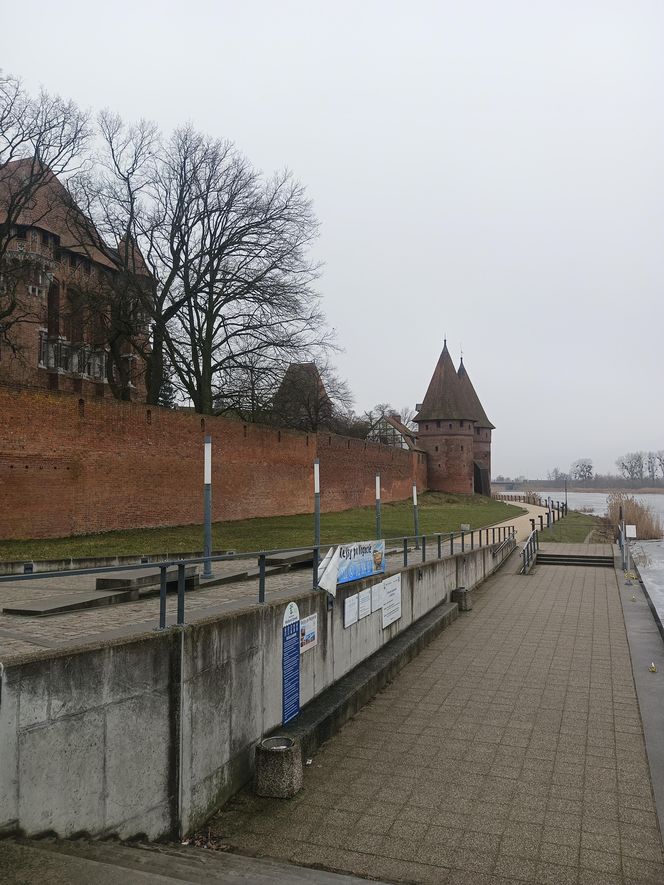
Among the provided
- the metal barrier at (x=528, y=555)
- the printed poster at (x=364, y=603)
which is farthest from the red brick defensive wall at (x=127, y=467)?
the printed poster at (x=364, y=603)

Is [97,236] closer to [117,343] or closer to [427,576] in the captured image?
[117,343]

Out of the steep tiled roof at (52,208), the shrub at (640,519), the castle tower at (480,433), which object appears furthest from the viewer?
the castle tower at (480,433)

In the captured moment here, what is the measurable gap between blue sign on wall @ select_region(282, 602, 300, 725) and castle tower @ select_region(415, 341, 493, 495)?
173 feet

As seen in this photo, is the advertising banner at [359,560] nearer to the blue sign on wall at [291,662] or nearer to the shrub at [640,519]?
the blue sign on wall at [291,662]

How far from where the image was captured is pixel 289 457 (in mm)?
29750

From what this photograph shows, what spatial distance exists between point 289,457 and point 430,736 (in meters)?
23.0

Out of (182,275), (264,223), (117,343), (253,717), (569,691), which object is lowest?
(569,691)

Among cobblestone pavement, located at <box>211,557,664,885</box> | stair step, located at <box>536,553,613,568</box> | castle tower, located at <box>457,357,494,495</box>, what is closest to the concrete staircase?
stair step, located at <box>536,553,613,568</box>

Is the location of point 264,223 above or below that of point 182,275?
above

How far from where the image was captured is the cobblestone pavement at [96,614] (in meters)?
5.07

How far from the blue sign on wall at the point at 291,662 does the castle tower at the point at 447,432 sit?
5263 cm

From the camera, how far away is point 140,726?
4.49 metres

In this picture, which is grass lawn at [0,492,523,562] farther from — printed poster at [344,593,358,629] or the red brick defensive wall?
printed poster at [344,593,358,629]

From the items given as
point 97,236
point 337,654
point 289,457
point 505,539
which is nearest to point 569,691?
point 337,654
